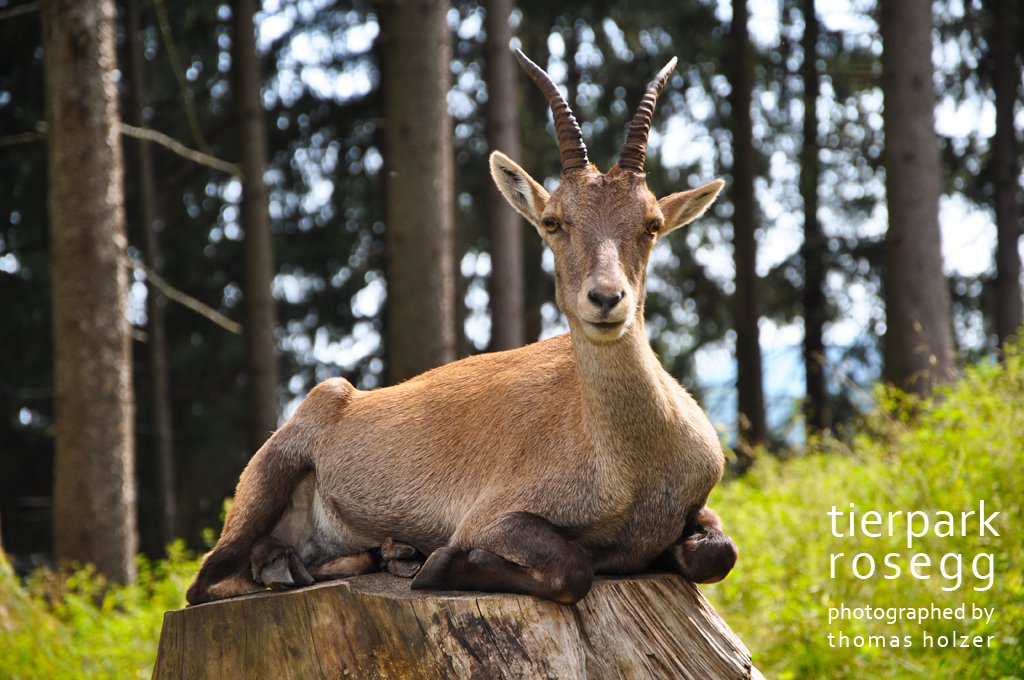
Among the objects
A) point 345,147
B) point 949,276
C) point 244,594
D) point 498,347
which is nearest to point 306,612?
point 244,594

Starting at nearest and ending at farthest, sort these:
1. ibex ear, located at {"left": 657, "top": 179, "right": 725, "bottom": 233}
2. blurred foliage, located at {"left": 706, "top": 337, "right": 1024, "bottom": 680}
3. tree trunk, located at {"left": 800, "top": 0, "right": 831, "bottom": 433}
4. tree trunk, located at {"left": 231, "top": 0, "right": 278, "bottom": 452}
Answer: ibex ear, located at {"left": 657, "top": 179, "right": 725, "bottom": 233} → blurred foliage, located at {"left": 706, "top": 337, "right": 1024, "bottom": 680} → tree trunk, located at {"left": 231, "top": 0, "right": 278, "bottom": 452} → tree trunk, located at {"left": 800, "top": 0, "right": 831, "bottom": 433}

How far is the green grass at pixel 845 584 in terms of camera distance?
16.8ft

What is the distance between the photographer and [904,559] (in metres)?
5.80

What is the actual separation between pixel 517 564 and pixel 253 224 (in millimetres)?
9823

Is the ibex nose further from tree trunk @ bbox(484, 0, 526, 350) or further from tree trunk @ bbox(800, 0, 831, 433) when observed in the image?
tree trunk @ bbox(800, 0, 831, 433)

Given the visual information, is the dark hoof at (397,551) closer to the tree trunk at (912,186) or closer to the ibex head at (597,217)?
the ibex head at (597,217)

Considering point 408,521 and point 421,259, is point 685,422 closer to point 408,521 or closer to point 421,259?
point 408,521

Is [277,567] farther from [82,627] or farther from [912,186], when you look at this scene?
[912,186]

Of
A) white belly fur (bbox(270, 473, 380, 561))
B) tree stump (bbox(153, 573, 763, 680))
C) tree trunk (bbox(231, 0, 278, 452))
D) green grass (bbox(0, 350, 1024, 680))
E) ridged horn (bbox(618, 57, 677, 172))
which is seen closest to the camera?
tree stump (bbox(153, 573, 763, 680))

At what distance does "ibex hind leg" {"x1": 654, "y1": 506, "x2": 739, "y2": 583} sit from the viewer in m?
3.68

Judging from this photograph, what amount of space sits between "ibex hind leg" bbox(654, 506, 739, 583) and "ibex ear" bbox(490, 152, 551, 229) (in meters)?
1.60

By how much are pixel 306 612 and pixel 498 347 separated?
8576mm

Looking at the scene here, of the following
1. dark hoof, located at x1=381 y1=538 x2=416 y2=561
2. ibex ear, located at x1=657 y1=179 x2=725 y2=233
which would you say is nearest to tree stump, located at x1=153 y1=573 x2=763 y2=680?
dark hoof, located at x1=381 y1=538 x2=416 y2=561

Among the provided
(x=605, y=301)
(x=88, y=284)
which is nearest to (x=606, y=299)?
(x=605, y=301)
